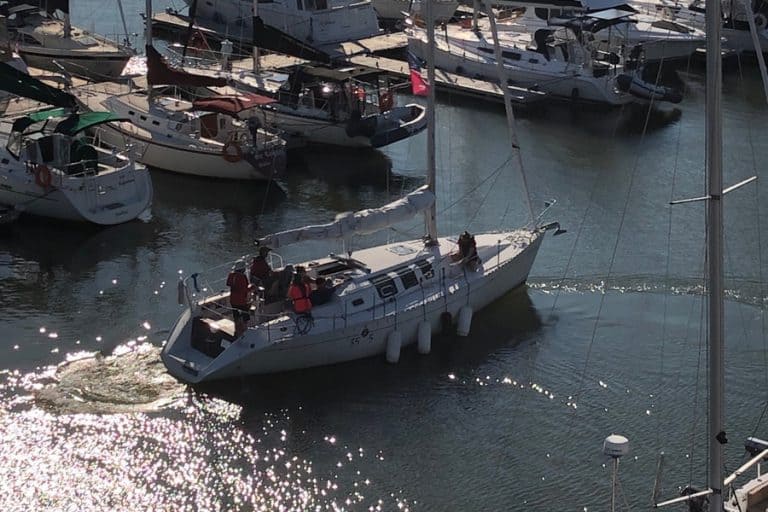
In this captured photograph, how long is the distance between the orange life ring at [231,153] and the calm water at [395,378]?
3.49ft

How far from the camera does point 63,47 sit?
5338 cm

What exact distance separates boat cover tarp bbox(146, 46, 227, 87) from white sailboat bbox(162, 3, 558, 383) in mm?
12454

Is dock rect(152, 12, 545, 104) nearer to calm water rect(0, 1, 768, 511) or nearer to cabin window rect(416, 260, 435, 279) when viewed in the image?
calm water rect(0, 1, 768, 511)

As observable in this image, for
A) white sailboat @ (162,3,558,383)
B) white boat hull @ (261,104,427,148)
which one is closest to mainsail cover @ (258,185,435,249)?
white sailboat @ (162,3,558,383)

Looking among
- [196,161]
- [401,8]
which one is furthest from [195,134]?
[401,8]

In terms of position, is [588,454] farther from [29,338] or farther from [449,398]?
[29,338]

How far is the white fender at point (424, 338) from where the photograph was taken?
3097 centimetres

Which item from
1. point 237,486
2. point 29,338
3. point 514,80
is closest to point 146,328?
point 29,338

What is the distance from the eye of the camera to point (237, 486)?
25.6 meters

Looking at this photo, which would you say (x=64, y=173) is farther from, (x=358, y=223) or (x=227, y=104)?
(x=358, y=223)

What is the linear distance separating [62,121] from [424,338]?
13.8 metres

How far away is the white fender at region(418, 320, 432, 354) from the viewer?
31.0 m

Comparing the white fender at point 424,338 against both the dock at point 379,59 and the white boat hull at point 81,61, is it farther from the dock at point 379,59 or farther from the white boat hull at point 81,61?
the white boat hull at point 81,61

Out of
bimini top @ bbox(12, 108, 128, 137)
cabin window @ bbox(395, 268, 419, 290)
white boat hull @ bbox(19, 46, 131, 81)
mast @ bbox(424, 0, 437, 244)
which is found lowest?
white boat hull @ bbox(19, 46, 131, 81)
